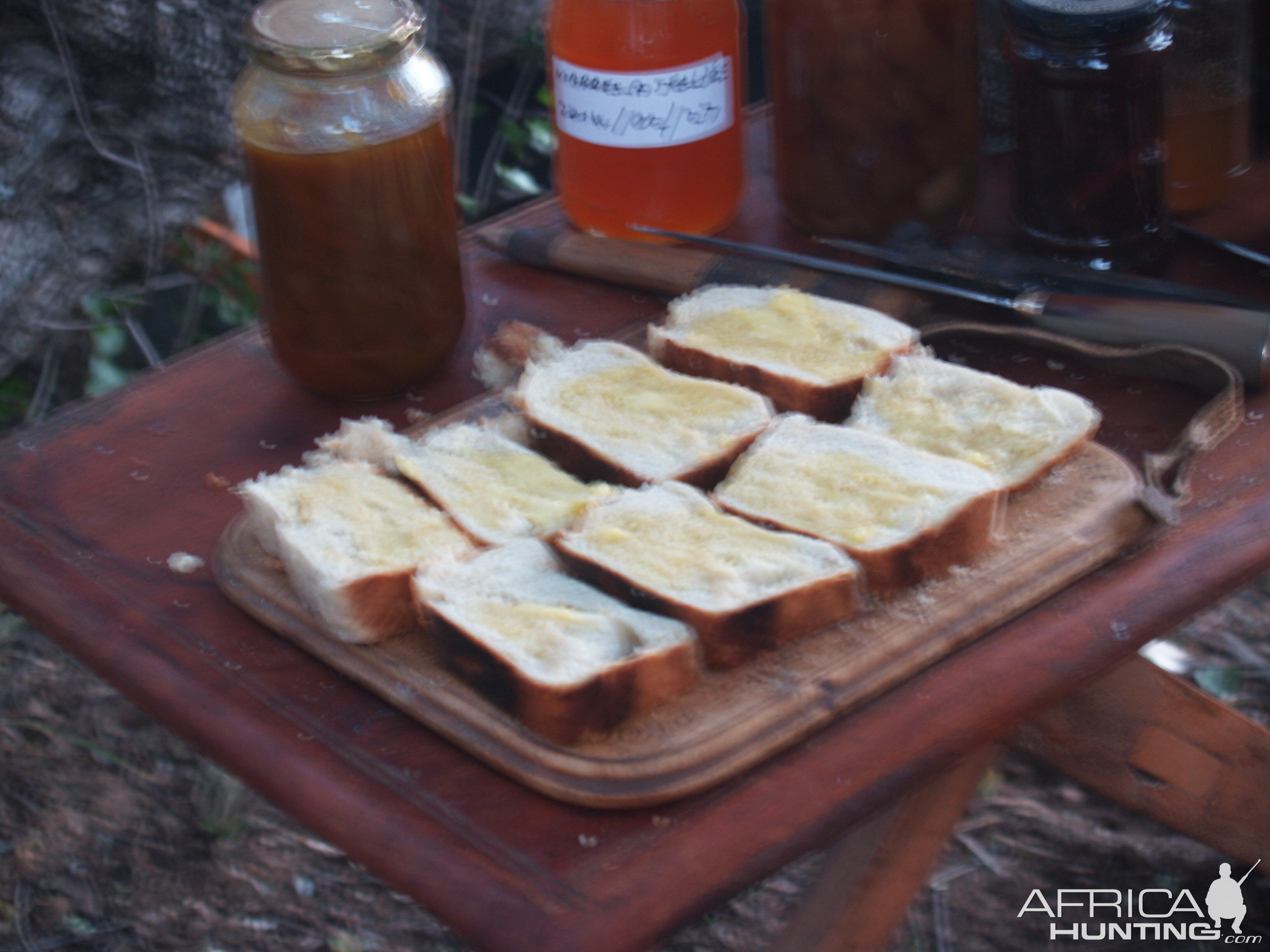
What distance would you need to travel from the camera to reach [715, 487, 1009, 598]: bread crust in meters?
1.28

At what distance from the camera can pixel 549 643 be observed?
1.21 metres

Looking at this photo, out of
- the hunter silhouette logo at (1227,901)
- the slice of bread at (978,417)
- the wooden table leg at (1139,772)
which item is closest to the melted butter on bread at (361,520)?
the slice of bread at (978,417)

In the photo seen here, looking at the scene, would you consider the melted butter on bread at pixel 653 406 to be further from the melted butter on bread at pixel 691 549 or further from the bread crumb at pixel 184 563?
the bread crumb at pixel 184 563

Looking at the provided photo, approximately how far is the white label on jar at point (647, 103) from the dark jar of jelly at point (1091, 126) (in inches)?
16.2

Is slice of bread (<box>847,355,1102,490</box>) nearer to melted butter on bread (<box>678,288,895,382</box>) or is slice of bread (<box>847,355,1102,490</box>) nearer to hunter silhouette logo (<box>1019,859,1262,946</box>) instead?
melted butter on bread (<box>678,288,895,382</box>)

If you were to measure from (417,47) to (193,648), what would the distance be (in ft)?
→ 2.39

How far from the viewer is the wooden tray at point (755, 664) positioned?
44.5 inches

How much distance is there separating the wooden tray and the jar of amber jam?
0.33 m

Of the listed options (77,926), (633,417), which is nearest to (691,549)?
(633,417)

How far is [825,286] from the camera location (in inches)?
70.4

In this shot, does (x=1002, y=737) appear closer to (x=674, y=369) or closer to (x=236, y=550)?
(x=674, y=369)

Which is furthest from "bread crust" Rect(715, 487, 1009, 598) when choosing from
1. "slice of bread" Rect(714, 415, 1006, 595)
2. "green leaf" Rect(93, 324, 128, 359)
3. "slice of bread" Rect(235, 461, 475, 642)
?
"green leaf" Rect(93, 324, 128, 359)

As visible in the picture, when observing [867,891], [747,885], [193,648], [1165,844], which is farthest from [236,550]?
[1165,844]

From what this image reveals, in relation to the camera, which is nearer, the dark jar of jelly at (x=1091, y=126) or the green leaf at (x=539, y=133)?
the dark jar of jelly at (x=1091, y=126)
